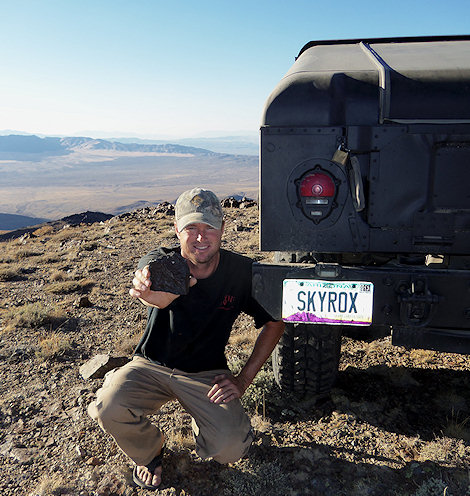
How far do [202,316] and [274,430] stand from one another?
1.00m

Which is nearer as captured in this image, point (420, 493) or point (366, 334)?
point (420, 493)

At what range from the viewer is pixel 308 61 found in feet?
8.73

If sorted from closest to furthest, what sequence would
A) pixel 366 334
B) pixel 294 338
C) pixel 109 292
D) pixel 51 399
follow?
pixel 294 338
pixel 51 399
pixel 366 334
pixel 109 292

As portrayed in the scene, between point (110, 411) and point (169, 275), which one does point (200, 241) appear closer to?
point (169, 275)

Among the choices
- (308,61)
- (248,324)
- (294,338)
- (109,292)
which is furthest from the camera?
(109,292)

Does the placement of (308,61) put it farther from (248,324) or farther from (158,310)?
(248,324)

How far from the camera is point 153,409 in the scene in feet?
8.61

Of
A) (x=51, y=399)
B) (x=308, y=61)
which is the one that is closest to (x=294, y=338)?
(x=308, y=61)

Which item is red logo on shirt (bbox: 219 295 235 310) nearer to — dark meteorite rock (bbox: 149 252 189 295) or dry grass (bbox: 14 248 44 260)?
Answer: dark meteorite rock (bbox: 149 252 189 295)

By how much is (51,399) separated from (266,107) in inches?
111

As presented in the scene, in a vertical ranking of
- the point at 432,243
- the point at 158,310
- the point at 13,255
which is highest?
the point at 432,243

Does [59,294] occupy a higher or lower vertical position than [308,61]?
lower

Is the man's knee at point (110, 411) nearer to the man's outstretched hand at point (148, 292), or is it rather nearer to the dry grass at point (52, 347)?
the man's outstretched hand at point (148, 292)

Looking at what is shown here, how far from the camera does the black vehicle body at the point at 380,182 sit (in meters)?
2.13
